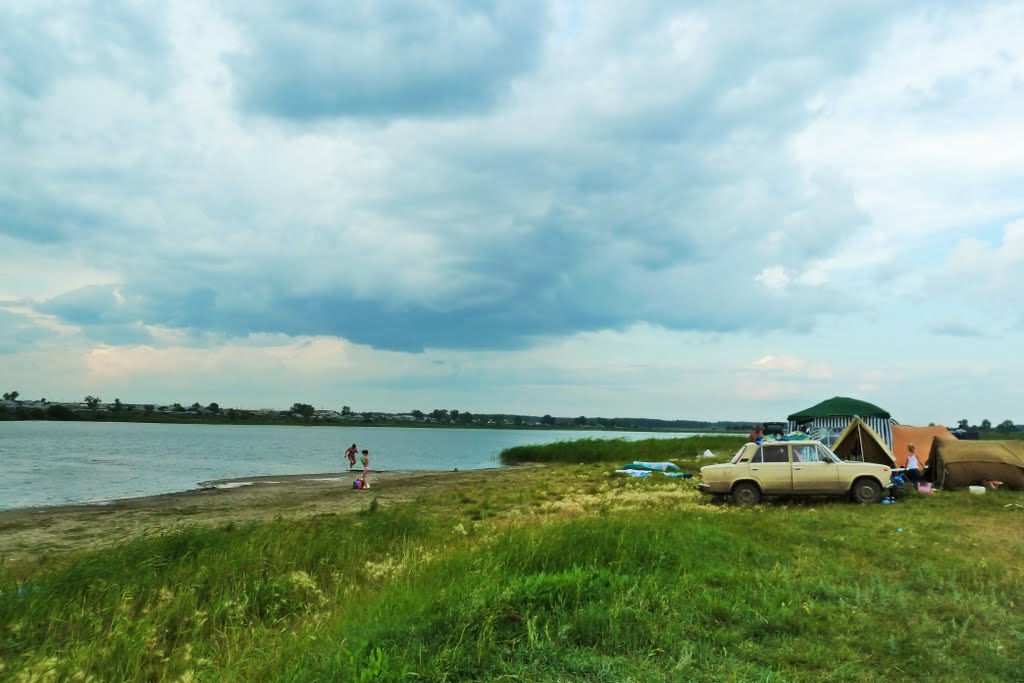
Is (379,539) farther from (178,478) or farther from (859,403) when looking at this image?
(178,478)

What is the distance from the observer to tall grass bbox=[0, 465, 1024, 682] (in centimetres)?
561

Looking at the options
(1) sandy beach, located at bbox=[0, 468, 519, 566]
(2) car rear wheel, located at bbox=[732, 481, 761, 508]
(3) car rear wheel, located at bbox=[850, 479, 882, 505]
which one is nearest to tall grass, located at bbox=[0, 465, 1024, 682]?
(1) sandy beach, located at bbox=[0, 468, 519, 566]

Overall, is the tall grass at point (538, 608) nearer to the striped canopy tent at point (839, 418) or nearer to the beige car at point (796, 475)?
the beige car at point (796, 475)

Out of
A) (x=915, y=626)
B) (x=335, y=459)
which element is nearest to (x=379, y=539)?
(x=915, y=626)

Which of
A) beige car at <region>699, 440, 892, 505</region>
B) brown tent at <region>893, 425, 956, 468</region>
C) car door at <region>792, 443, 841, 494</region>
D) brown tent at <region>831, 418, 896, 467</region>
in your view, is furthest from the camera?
brown tent at <region>893, 425, 956, 468</region>

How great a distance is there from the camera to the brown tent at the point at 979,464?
19.9 m

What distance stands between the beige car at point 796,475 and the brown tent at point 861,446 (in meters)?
5.75

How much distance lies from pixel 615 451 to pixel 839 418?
22215 millimetres

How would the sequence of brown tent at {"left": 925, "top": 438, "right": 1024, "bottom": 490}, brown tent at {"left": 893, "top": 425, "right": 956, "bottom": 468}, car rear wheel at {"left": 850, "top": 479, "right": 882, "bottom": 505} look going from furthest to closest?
brown tent at {"left": 893, "top": 425, "right": 956, "bottom": 468} < brown tent at {"left": 925, "top": 438, "right": 1024, "bottom": 490} < car rear wheel at {"left": 850, "top": 479, "right": 882, "bottom": 505}

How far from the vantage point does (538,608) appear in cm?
663

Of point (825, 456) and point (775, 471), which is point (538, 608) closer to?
point (775, 471)

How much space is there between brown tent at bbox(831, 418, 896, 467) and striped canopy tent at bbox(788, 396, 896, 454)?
3.19 meters

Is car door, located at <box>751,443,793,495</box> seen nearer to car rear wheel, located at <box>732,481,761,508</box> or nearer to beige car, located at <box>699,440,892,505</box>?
beige car, located at <box>699,440,892,505</box>

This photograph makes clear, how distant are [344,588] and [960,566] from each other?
9.01 meters
